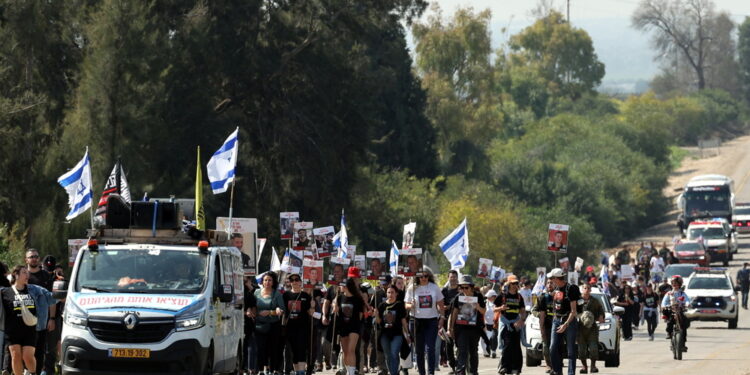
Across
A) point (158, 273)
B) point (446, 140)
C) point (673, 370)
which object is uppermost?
point (446, 140)

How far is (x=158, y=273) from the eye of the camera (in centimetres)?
1848

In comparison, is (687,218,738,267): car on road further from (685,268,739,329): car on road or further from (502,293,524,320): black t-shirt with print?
(502,293,524,320): black t-shirt with print

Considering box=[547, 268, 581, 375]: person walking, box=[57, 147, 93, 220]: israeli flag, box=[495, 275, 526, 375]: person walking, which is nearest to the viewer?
box=[547, 268, 581, 375]: person walking

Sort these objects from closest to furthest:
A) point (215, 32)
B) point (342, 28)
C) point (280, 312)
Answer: point (280, 312) < point (215, 32) < point (342, 28)

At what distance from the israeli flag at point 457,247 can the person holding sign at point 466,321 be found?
29.4 ft

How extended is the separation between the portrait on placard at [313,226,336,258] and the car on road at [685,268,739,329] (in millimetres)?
14279

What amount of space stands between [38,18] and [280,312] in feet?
89.7

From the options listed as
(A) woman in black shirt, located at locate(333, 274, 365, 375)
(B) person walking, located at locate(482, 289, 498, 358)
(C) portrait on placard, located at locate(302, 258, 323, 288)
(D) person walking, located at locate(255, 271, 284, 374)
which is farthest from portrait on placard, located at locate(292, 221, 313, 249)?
(A) woman in black shirt, located at locate(333, 274, 365, 375)

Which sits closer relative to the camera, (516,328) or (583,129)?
(516,328)

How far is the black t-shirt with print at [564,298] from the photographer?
22891mm

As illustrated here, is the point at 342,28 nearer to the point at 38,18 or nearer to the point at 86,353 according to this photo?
the point at 38,18

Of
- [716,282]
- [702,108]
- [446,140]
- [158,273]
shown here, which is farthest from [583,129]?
[158,273]

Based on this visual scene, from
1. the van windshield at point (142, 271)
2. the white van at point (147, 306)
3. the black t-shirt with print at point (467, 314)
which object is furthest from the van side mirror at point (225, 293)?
the black t-shirt with print at point (467, 314)

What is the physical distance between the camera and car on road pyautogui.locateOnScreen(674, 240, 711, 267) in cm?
6538
